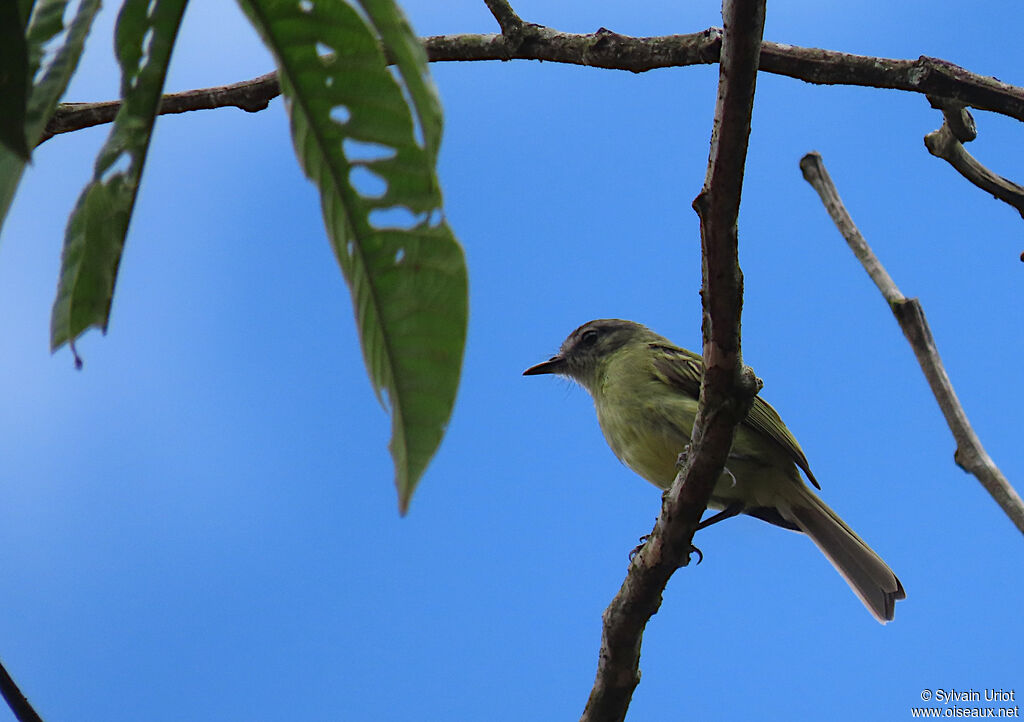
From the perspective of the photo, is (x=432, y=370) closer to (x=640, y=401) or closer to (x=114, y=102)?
(x=114, y=102)

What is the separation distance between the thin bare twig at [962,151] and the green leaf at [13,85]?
2.34m

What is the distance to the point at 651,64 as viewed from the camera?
8.34 ft

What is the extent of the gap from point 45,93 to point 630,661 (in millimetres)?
2229

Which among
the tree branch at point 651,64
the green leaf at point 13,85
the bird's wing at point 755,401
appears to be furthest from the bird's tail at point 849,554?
the green leaf at point 13,85

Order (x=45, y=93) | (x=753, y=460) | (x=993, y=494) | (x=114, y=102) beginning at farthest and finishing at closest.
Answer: (x=753, y=460) → (x=114, y=102) → (x=993, y=494) → (x=45, y=93)

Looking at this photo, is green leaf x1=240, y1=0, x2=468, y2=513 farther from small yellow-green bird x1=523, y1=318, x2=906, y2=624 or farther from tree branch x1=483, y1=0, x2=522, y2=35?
small yellow-green bird x1=523, y1=318, x2=906, y2=624

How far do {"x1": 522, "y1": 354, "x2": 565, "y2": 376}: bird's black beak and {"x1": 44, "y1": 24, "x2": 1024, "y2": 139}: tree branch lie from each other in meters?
2.72

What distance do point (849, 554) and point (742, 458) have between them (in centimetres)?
59

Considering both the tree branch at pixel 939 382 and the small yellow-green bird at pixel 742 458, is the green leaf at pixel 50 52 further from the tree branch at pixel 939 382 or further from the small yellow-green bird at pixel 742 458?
the small yellow-green bird at pixel 742 458

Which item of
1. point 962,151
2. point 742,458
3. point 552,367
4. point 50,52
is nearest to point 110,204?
point 50,52

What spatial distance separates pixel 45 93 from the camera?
0.87m

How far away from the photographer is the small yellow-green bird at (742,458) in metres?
4.03

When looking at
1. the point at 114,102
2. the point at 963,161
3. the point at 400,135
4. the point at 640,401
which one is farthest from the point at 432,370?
the point at 640,401

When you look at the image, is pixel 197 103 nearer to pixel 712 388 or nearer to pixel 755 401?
pixel 712 388
